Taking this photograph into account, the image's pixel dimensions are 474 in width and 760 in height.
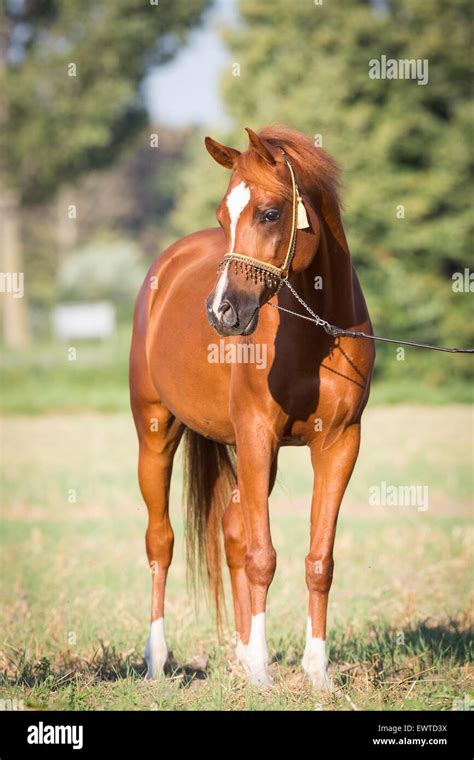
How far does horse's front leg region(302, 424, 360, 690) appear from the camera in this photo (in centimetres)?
506

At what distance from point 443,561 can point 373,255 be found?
57.8 ft

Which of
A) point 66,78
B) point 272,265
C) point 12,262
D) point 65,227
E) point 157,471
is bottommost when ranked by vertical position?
point 157,471

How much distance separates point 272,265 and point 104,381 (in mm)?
22273

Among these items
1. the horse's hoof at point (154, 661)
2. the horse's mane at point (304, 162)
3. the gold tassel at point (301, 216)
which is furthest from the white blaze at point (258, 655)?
the horse's mane at point (304, 162)

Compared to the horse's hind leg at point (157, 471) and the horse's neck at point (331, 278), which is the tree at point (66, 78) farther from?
the horse's neck at point (331, 278)

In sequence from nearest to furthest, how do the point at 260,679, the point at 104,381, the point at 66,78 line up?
the point at 260,679 < the point at 104,381 < the point at 66,78

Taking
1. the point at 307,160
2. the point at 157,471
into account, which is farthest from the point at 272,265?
the point at 157,471

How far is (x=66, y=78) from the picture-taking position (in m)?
31.2

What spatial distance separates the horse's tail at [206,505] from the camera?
645cm

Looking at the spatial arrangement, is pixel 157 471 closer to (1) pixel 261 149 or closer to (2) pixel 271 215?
(2) pixel 271 215

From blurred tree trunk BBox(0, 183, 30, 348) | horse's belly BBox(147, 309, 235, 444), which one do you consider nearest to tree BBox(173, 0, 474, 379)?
blurred tree trunk BBox(0, 183, 30, 348)

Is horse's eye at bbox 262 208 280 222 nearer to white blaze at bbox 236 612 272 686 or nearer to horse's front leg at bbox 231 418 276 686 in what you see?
horse's front leg at bbox 231 418 276 686

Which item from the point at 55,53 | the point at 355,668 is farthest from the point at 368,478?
the point at 55,53

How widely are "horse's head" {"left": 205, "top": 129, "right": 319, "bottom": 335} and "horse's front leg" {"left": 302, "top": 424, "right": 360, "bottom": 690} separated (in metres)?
0.96
